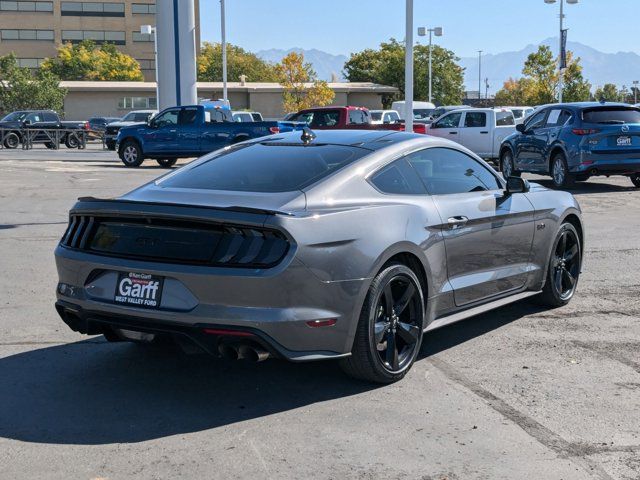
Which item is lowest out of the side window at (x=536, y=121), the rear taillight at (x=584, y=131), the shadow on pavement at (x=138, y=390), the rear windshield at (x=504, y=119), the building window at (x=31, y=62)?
the shadow on pavement at (x=138, y=390)

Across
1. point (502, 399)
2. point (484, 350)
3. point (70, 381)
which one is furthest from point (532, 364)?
point (70, 381)

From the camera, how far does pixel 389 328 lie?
5.73m

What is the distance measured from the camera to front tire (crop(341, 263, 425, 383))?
5480mm

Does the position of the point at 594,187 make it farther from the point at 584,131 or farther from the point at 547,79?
the point at 547,79

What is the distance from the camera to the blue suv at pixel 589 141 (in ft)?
59.3

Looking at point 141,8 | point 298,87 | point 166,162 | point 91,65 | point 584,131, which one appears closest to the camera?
point 584,131

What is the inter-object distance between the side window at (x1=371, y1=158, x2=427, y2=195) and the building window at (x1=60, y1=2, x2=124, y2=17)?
344ft

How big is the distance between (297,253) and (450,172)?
78.6 inches

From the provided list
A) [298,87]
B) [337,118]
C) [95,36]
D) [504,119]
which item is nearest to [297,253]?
[337,118]

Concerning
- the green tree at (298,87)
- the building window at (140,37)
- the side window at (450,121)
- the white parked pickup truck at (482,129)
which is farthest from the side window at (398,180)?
the building window at (140,37)

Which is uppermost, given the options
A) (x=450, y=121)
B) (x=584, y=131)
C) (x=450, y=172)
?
(x=450, y=121)

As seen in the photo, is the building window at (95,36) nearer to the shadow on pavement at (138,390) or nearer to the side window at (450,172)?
the side window at (450,172)

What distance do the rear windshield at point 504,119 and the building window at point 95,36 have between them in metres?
83.9

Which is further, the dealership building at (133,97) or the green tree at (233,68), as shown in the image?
the green tree at (233,68)
